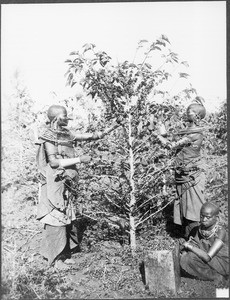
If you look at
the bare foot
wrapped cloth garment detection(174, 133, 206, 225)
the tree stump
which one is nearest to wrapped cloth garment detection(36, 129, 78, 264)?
the bare foot

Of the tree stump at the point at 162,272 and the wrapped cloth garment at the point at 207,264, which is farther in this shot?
the wrapped cloth garment at the point at 207,264

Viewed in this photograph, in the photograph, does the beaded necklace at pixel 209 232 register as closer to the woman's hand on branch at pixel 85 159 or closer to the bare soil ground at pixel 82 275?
the bare soil ground at pixel 82 275

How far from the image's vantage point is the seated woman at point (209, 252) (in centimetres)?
379

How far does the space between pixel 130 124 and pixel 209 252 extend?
165cm

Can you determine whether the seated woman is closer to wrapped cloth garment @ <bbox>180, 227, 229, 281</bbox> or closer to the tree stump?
wrapped cloth garment @ <bbox>180, 227, 229, 281</bbox>

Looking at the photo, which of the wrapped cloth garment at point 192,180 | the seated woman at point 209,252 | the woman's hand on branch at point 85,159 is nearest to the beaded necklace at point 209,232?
the seated woman at point 209,252

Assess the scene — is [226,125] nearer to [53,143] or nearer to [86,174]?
[86,174]

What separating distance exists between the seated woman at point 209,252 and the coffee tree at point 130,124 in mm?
650

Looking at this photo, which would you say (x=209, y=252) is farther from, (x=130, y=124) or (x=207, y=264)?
(x=130, y=124)

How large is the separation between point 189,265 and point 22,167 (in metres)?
2.67

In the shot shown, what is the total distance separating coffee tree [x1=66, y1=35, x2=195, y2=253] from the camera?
3873 millimetres

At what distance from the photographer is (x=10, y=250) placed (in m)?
4.00

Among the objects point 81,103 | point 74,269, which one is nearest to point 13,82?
point 81,103

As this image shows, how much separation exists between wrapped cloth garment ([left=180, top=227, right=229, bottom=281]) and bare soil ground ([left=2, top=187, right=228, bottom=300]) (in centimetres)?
10
